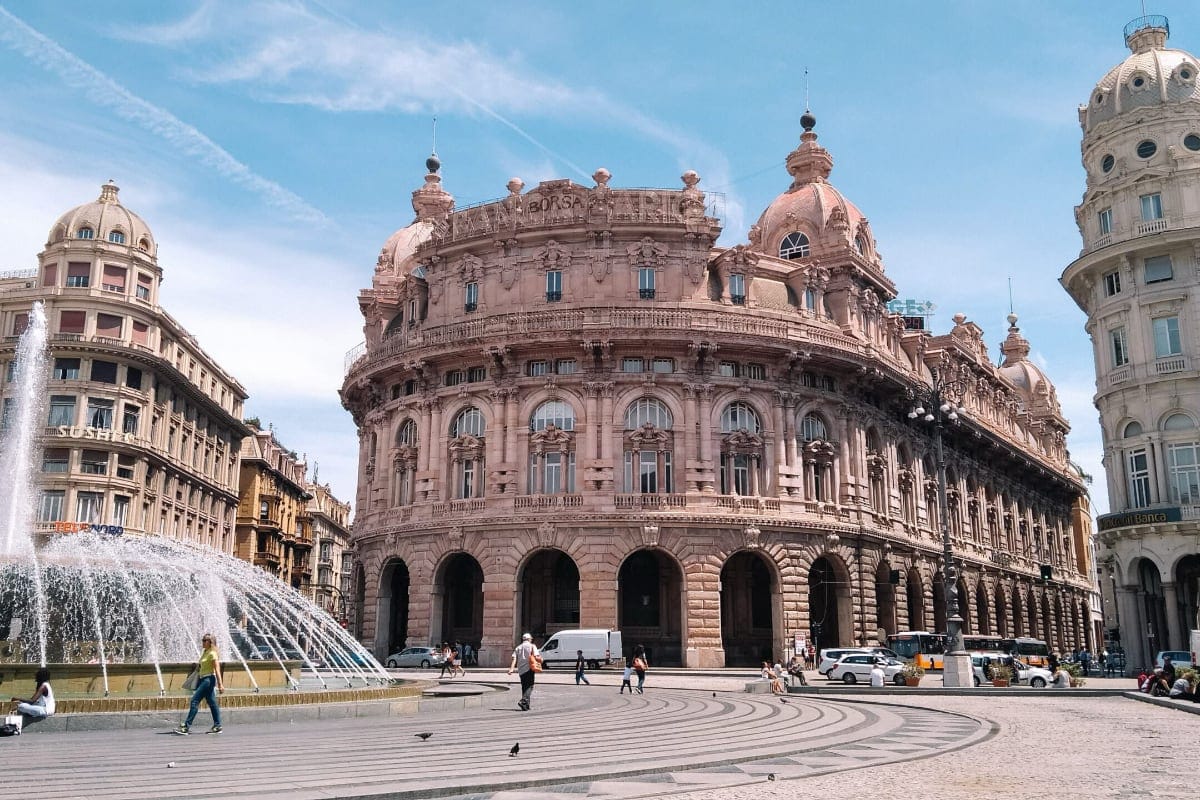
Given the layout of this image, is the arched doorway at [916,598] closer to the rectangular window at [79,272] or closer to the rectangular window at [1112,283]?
the rectangular window at [1112,283]

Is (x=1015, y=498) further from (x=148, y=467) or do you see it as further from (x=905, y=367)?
(x=148, y=467)

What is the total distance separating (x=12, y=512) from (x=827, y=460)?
112ft

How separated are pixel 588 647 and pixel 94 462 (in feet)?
100

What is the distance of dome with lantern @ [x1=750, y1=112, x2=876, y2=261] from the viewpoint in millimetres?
55844

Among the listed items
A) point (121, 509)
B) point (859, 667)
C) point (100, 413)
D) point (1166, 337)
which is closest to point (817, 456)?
point (859, 667)

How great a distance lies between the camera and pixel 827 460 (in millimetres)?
49219

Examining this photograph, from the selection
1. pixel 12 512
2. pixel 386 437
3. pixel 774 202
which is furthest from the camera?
pixel 774 202

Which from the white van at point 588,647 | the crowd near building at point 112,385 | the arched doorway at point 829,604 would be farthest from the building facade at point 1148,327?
the crowd near building at point 112,385

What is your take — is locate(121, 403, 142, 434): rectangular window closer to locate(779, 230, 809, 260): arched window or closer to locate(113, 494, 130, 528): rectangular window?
locate(113, 494, 130, 528): rectangular window

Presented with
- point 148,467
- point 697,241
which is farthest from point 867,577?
point 148,467

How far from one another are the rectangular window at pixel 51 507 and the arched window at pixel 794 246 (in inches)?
1634

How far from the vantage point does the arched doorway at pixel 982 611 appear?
213ft

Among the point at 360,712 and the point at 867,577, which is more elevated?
the point at 867,577

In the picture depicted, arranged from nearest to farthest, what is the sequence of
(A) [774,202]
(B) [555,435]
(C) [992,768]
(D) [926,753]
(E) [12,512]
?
(C) [992,768] < (D) [926,753] < (E) [12,512] < (B) [555,435] < (A) [774,202]
